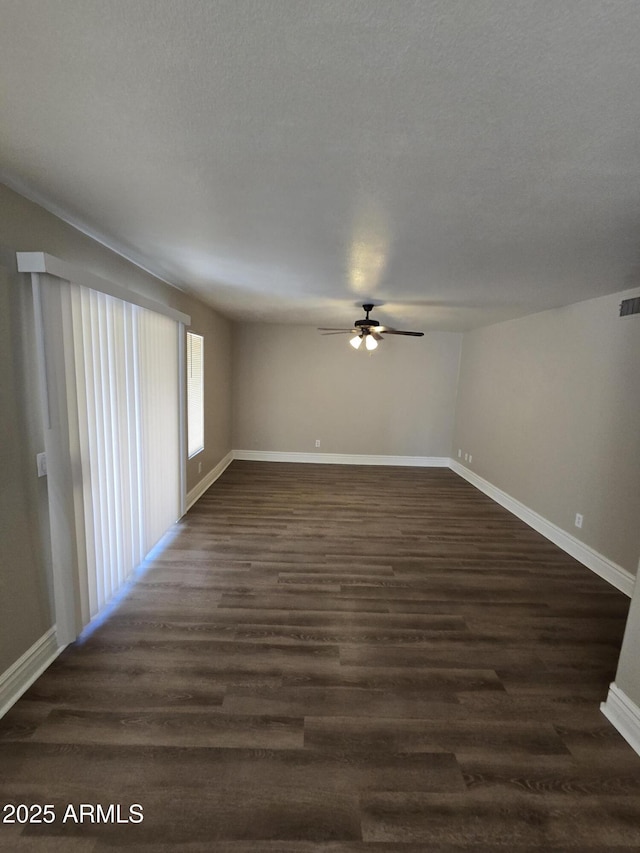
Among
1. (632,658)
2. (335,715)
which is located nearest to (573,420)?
(632,658)

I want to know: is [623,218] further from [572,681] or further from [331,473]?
[331,473]

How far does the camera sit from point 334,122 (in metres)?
1.12

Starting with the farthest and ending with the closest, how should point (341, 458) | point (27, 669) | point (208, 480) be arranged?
1. point (341, 458)
2. point (208, 480)
3. point (27, 669)

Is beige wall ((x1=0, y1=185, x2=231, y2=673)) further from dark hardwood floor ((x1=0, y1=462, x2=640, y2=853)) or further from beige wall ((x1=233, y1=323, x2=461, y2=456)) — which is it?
beige wall ((x1=233, y1=323, x2=461, y2=456))

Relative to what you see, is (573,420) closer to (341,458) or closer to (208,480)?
(341,458)

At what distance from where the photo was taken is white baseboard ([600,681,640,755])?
5.43 ft

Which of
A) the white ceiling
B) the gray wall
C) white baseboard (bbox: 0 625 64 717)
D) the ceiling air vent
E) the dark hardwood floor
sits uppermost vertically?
the white ceiling

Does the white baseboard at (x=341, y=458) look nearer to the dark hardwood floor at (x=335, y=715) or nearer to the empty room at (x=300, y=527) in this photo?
the empty room at (x=300, y=527)

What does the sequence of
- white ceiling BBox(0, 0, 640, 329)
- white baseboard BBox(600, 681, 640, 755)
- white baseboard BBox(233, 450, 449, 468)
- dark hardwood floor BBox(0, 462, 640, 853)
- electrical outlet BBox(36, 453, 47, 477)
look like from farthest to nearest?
white baseboard BBox(233, 450, 449, 468)
electrical outlet BBox(36, 453, 47, 477)
white baseboard BBox(600, 681, 640, 755)
dark hardwood floor BBox(0, 462, 640, 853)
white ceiling BBox(0, 0, 640, 329)

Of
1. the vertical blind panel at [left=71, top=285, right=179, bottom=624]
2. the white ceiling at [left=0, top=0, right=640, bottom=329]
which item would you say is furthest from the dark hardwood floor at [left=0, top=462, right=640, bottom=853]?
the white ceiling at [left=0, top=0, right=640, bottom=329]

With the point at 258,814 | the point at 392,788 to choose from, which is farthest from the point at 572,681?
the point at 258,814

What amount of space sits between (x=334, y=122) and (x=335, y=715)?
2.42 m

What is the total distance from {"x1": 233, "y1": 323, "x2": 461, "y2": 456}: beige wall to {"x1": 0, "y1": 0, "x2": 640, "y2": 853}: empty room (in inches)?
103

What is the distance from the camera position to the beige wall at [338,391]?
6.35 metres
